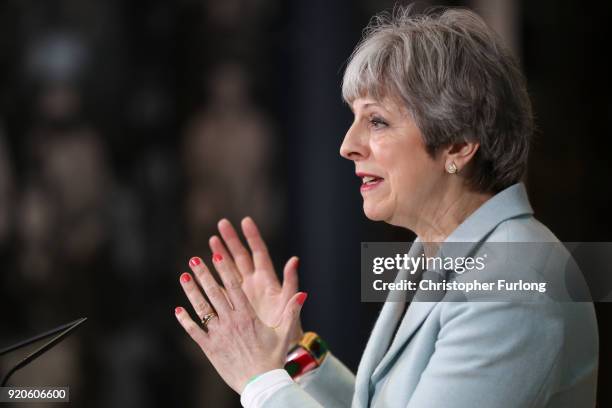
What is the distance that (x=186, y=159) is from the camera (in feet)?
11.0

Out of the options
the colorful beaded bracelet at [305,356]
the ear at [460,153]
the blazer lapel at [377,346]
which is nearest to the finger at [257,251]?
the colorful beaded bracelet at [305,356]

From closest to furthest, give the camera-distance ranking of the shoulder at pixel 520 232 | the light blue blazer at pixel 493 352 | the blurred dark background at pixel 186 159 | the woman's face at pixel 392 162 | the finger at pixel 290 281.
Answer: the light blue blazer at pixel 493 352
the shoulder at pixel 520 232
the woman's face at pixel 392 162
the finger at pixel 290 281
the blurred dark background at pixel 186 159

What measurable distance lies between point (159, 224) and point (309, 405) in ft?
7.04

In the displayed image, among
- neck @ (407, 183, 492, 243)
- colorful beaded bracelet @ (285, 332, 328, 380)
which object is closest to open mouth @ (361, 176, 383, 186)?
neck @ (407, 183, 492, 243)

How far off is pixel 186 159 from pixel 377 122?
2018mm

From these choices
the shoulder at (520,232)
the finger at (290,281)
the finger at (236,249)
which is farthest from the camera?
the finger at (236,249)

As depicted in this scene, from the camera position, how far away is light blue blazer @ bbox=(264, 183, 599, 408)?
46.5 inches

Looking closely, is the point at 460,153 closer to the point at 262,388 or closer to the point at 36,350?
the point at 262,388

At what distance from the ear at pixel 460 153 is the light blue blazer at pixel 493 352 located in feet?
0.28

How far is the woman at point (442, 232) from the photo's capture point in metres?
1.19

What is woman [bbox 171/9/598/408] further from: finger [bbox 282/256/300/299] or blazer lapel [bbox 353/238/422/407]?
finger [bbox 282/256/300/299]

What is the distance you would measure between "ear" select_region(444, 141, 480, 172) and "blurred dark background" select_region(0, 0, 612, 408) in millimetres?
1917

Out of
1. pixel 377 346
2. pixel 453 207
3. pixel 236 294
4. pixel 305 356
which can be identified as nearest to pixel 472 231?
pixel 453 207

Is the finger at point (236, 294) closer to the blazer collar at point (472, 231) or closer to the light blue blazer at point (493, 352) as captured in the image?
the light blue blazer at point (493, 352)
